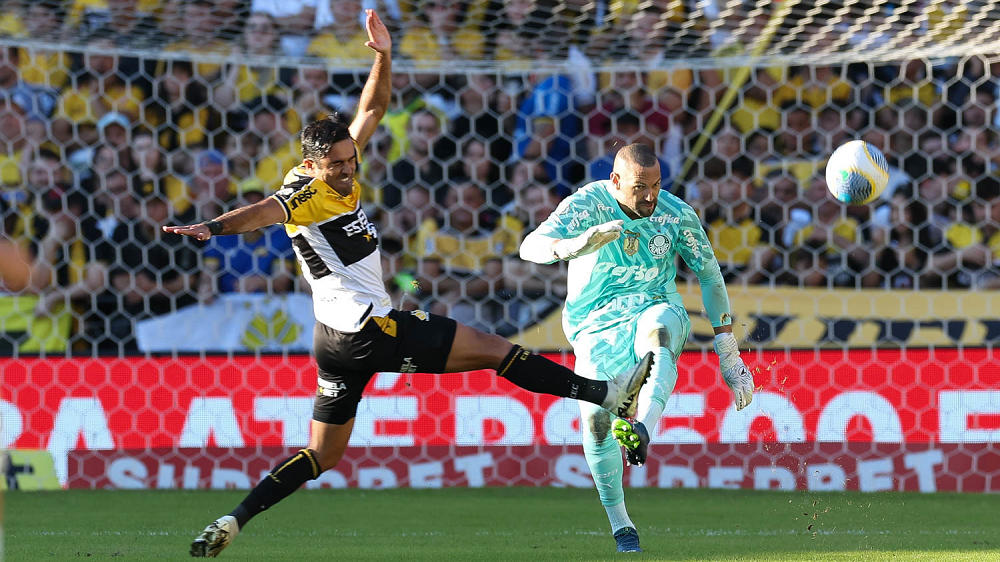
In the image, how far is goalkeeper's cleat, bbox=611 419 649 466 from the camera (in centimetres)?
466

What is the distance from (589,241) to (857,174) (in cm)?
172

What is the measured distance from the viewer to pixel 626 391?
5.04m

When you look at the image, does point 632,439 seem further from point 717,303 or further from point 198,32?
point 198,32

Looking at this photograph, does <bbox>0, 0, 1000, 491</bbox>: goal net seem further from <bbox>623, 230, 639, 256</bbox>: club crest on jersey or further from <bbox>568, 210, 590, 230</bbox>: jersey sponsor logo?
<bbox>568, 210, 590, 230</bbox>: jersey sponsor logo

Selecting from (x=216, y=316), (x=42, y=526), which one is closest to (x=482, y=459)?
(x=216, y=316)

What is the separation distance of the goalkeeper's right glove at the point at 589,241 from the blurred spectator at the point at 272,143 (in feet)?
17.2

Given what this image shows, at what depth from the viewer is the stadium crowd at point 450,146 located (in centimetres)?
906

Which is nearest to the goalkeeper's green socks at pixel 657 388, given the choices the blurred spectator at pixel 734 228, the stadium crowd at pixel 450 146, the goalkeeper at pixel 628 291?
the goalkeeper at pixel 628 291

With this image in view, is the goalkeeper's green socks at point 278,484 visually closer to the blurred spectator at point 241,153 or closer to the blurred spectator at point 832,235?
the blurred spectator at point 241,153

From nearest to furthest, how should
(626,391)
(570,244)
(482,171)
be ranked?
(570,244)
(626,391)
(482,171)

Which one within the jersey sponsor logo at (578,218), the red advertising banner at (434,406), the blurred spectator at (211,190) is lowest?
the red advertising banner at (434,406)

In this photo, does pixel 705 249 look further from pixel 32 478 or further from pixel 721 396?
pixel 32 478

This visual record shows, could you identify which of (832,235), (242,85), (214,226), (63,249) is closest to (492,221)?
(242,85)

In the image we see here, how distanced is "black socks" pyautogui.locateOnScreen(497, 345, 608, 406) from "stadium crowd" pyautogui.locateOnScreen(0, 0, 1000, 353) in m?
3.60
